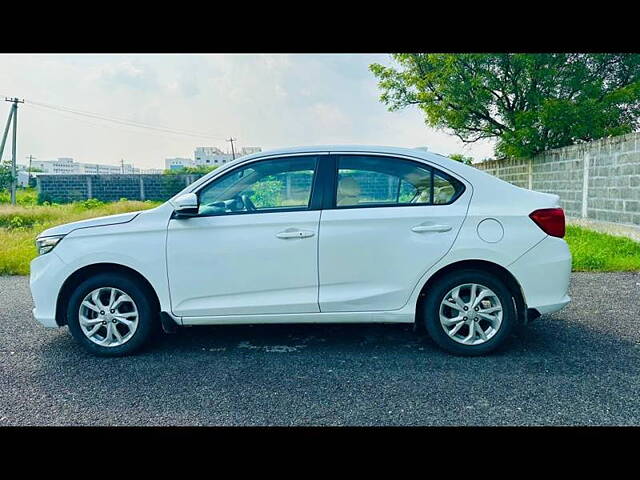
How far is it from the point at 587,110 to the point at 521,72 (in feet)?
7.71

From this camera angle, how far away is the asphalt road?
111 inches

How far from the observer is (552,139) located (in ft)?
43.2

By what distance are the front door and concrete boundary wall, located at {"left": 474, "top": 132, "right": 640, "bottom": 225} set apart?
24.9 ft

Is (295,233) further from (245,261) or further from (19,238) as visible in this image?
(19,238)

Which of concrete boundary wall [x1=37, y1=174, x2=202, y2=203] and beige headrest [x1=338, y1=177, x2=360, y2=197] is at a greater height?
concrete boundary wall [x1=37, y1=174, x2=202, y2=203]

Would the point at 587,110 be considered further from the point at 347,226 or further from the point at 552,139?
the point at 347,226

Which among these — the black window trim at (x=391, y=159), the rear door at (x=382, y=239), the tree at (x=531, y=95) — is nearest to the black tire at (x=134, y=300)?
the rear door at (x=382, y=239)

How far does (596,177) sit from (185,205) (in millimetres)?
9393

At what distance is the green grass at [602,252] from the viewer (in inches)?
275

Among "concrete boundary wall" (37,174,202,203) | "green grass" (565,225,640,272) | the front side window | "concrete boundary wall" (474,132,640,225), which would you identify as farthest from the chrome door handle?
"concrete boundary wall" (37,174,202,203)

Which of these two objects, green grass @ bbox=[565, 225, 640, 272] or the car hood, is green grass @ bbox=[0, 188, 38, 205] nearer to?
the car hood

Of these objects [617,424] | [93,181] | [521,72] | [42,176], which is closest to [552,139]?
[521,72]

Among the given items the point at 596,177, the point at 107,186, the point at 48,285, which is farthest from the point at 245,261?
the point at 107,186

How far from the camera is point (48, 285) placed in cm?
373
